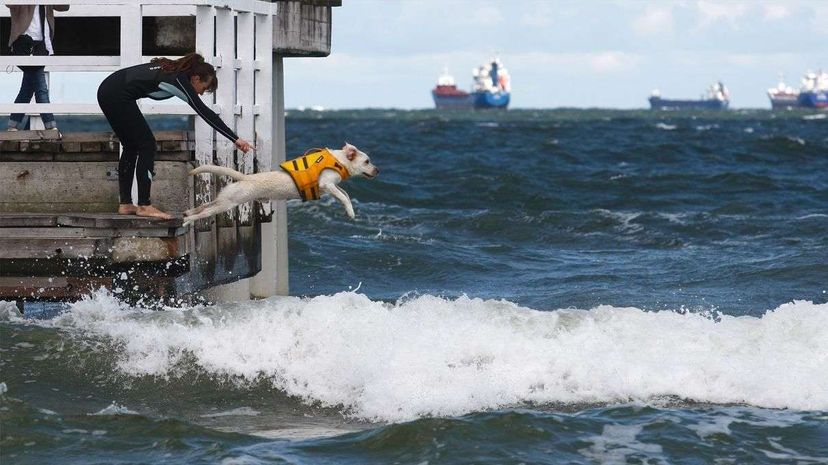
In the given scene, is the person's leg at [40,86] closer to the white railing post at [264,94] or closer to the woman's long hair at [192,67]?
the white railing post at [264,94]

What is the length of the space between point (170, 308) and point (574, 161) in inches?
1228

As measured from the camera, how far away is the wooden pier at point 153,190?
1125 cm

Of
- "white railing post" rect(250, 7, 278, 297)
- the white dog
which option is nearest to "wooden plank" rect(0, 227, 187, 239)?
the white dog

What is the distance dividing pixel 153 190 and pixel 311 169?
1477 millimetres

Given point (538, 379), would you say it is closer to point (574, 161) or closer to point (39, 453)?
point (39, 453)

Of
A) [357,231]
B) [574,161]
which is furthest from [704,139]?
[357,231]

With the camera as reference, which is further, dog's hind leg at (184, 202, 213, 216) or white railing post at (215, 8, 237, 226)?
white railing post at (215, 8, 237, 226)

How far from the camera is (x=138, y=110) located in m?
11.5

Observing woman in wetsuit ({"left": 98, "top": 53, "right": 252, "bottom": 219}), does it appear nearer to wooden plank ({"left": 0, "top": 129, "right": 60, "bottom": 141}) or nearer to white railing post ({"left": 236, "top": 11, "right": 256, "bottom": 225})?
wooden plank ({"left": 0, "top": 129, "right": 60, "bottom": 141})

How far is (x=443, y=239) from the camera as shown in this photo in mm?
22609

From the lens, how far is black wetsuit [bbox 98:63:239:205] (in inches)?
444

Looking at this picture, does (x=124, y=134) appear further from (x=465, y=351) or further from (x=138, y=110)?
(x=465, y=351)

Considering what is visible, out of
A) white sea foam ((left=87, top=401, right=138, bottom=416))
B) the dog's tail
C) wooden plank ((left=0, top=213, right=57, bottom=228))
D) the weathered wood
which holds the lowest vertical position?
white sea foam ((left=87, top=401, right=138, bottom=416))

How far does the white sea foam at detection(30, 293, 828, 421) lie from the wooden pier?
1.24 ft
